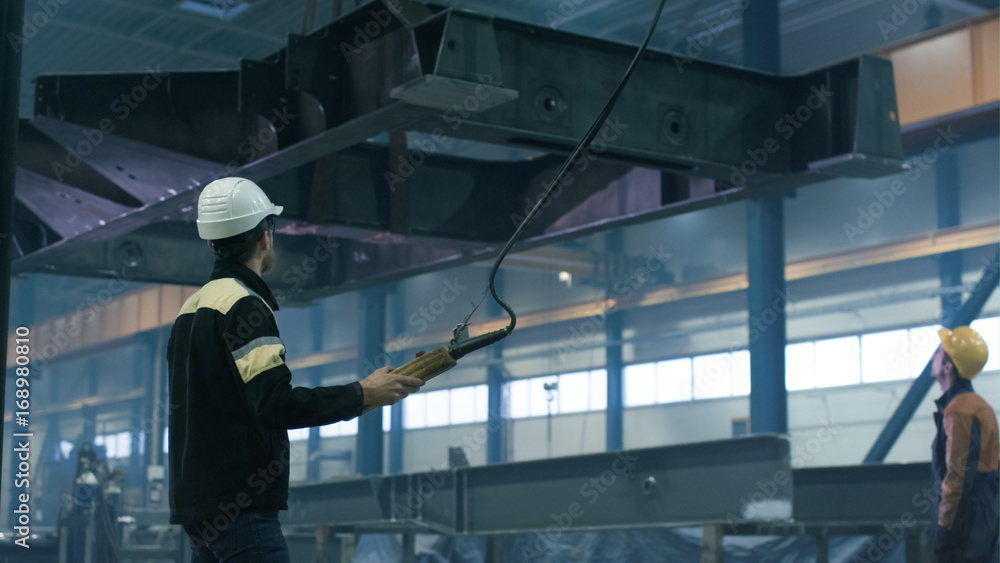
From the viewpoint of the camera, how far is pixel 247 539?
2.70 meters

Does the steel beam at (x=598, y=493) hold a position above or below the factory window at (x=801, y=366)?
below

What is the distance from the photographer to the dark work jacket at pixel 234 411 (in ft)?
8.75

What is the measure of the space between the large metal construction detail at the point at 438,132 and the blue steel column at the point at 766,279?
24.5 feet

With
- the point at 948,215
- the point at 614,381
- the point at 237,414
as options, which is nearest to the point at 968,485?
the point at 237,414

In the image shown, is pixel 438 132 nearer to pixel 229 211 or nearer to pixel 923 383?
pixel 229 211

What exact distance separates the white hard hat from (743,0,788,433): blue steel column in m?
10.9

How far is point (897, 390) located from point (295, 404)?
18.0 m

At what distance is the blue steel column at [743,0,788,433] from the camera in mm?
13164

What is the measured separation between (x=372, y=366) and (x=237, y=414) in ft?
58.8

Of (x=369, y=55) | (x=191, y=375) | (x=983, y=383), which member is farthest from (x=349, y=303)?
(x=191, y=375)

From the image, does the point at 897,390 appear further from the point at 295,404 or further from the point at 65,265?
the point at 295,404

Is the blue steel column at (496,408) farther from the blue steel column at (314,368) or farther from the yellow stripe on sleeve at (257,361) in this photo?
the yellow stripe on sleeve at (257,361)

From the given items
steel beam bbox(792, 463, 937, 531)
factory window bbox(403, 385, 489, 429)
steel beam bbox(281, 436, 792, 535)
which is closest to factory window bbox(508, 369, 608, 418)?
factory window bbox(403, 385, 489, 429)

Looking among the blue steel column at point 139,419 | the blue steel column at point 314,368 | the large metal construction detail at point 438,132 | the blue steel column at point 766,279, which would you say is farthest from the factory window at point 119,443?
the large metal construction detail at point 438,132
